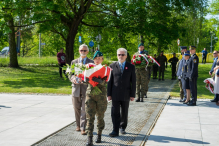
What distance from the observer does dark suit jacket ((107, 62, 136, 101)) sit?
6312 mm

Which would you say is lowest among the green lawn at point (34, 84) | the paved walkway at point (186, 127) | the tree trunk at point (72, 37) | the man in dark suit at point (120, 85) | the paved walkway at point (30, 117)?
the paved walkway at point (186, 127)

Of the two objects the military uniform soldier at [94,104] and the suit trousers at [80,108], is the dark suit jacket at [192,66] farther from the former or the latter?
the military uniform soldier at [94,104]

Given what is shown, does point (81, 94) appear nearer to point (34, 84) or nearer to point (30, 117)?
point (30, 117)

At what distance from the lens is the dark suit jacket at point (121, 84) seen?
20.7 ft

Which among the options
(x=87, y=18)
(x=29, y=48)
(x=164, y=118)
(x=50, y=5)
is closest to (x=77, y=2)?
(x=87, y=18)

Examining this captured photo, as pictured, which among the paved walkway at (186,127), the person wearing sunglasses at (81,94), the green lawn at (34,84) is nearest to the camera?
the paved walkway at (186,127)

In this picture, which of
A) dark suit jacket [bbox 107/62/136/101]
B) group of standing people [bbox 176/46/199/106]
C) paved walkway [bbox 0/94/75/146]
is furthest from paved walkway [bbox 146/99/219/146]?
paved walkway [bbox 0/94/75/146]

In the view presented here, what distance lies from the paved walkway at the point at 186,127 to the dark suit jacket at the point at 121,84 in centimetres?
102

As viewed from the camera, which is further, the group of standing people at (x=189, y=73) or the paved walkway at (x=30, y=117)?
the group of standing people at (x=189, y=73)

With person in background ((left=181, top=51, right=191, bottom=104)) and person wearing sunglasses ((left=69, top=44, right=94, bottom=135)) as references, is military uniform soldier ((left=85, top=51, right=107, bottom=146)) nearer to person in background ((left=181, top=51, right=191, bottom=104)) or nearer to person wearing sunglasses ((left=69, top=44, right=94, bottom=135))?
person wearing sunglasses ((left=69, top=44, right=94, bottom=135))

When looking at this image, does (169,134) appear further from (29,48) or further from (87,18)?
(29,48)

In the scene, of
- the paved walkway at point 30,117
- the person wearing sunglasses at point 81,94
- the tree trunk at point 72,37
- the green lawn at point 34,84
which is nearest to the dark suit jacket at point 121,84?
the person wearing sunglasses at point 81,94

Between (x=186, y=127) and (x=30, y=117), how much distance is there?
3989mm

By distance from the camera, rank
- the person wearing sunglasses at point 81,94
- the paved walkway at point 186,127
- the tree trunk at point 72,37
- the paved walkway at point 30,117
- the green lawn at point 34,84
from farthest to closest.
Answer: the tree trunk at point 72,37 → the green lawn at point 34,84 → the person wearing sunglasses at point 81,94 → the paved walkway at point 30,117 → the paved walkway at point 186,127
